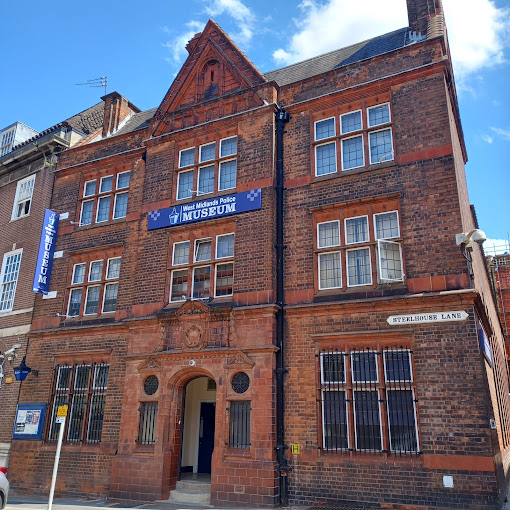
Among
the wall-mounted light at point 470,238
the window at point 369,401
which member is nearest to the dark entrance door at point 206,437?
the window at point 369,401

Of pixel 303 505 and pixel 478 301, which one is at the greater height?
pixel 478 301

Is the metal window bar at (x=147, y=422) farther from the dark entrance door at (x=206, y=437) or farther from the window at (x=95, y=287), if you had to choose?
the window at (x=95, y=287)

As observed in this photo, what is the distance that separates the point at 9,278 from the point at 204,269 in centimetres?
1060

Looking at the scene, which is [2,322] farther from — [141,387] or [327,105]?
[327,105]

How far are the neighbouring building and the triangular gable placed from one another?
20.7 feet

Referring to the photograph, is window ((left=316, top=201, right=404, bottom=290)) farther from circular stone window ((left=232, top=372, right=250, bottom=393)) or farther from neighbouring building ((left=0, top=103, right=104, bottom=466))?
neighbouring building ((left=0, top=103, right=104, bottom=466))

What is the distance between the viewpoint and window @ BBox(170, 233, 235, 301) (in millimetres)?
15891

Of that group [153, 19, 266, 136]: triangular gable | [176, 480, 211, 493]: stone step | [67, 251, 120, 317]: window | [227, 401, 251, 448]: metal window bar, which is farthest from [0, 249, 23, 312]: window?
[227, 401, 251, 448]: metal window bar

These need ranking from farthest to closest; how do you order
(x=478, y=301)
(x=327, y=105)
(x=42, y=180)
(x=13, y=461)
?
(x=42, y=180), (x=13, y=461), (x=327, y=105), (x=478, y=301)

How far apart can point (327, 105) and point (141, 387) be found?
35.9ft

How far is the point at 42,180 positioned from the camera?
72.9 ft

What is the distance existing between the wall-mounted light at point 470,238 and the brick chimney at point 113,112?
1676 cm

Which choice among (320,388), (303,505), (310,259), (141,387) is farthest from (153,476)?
(310,259)

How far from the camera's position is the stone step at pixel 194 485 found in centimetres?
1434
